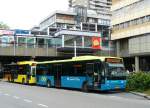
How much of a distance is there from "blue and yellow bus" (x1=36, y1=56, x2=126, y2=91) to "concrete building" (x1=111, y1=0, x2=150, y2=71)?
34.4m

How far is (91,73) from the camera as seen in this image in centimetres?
2788

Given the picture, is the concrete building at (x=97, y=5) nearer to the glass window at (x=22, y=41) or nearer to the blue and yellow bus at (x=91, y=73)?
the glass window at (x=22, y=41)

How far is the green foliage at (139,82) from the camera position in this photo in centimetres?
2727

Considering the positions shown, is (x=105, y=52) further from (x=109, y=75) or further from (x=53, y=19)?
(x=53, y=19)

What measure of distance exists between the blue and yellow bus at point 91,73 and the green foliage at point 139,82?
892 mm

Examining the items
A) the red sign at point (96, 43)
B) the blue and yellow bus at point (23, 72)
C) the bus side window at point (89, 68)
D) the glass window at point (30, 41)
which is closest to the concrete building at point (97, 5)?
the red sign at point (96, 43)

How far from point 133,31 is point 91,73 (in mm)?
43881

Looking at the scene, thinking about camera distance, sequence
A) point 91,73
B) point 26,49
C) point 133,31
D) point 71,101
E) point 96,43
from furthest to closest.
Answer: point 96,43 < point 133,31 < point 26,49 < point 91,73 < point 71,101

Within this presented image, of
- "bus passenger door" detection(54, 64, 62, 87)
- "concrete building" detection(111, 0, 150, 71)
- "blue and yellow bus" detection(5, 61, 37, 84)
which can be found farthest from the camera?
"concrete building" detection(111, 0, 150, 71)

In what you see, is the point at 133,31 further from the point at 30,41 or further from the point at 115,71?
the point at 115,71

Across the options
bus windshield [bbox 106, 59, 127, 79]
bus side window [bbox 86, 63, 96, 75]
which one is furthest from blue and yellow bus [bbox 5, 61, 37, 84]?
bus windshield [bbox 106, 59, 127, 79]

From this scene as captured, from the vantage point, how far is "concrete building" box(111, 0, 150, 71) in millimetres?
66250

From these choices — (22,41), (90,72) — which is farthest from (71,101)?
(22,41)

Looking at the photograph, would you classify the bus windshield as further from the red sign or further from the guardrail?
the red sign
